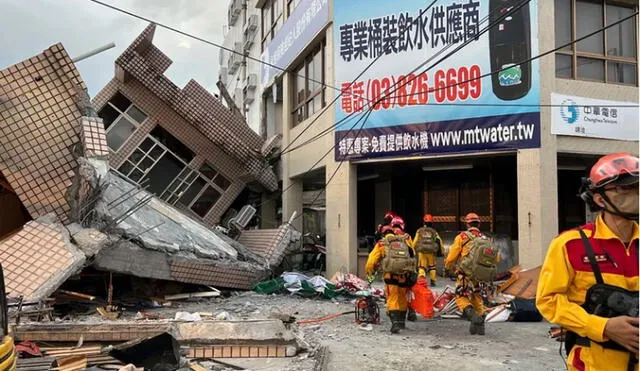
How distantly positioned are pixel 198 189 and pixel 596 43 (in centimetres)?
1134

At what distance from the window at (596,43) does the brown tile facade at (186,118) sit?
8625 millimetres

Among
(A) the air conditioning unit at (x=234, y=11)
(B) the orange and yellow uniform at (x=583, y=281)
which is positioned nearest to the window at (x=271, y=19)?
(A) the air conditioning unit at (x=234, y=11)

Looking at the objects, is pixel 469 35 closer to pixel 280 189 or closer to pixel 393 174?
pixel 393 174

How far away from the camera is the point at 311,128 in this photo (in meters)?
14.5

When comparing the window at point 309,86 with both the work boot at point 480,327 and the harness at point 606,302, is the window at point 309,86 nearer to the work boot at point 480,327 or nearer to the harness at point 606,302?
the work boot at point 480,327

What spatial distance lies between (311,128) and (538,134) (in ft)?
19.9

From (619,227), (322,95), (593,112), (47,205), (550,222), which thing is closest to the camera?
(619,227)

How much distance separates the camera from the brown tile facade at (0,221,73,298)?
6883mm

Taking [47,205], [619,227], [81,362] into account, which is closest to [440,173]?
[47,205]

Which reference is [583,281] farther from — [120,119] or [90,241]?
[120,119]

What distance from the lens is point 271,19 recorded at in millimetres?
19281

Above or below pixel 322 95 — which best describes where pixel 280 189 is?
below

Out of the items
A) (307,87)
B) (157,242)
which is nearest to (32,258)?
(157,242)

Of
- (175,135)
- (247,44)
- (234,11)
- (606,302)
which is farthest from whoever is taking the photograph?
(234,11)
